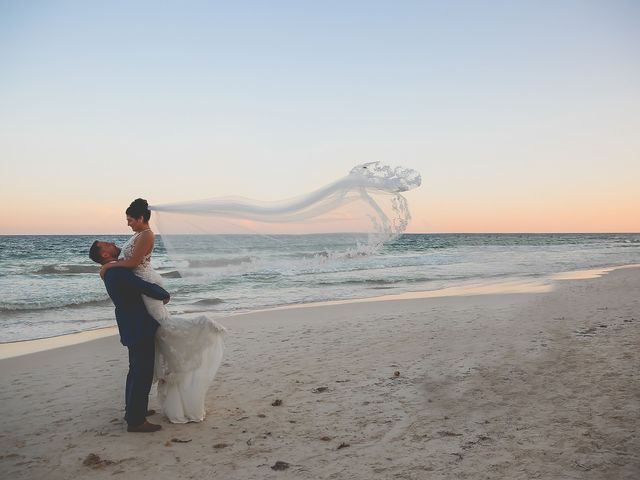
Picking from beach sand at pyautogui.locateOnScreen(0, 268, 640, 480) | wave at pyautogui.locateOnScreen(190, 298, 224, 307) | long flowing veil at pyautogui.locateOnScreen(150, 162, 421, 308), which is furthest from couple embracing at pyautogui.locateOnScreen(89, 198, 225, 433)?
wave at pyautogui.locateOnScreen(190, 298, 224, 307)

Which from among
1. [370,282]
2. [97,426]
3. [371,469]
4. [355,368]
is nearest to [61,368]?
[97,426]

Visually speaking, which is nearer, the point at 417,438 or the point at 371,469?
the point at 371,469

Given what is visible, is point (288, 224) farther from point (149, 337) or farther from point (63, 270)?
point (63, 270)

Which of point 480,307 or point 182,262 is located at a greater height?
point 182,262

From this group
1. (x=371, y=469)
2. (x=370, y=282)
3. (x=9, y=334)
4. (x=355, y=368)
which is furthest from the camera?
(x=370, y=282)

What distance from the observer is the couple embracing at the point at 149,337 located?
469 cm

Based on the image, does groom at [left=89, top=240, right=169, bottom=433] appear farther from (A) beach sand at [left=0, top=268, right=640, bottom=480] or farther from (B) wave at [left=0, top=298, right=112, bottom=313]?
(B) wave at [left=0, top=298, right=112, bottom=313]

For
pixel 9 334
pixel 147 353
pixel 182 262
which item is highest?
pixel 182 262

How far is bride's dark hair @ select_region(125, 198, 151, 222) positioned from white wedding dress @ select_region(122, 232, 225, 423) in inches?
13.0

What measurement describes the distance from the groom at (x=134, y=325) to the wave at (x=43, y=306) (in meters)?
10.8

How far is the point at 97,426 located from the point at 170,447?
1.11 meters

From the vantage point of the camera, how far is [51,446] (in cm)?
459

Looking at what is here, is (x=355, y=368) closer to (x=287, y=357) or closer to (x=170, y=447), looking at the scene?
(x=287, y=357)

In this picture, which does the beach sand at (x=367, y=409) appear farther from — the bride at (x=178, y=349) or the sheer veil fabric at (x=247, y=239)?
the sheer veil fabric at (x=247, y=239)
